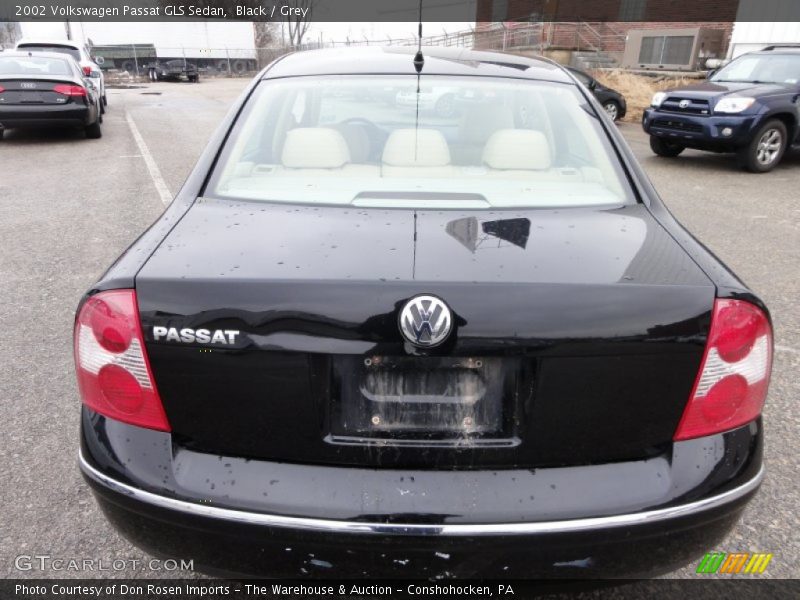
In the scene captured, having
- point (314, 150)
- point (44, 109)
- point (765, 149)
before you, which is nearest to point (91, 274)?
point (314, 150)

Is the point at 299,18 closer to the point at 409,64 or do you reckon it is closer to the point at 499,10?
the point at 499,10

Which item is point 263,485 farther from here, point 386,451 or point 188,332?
point 188,332

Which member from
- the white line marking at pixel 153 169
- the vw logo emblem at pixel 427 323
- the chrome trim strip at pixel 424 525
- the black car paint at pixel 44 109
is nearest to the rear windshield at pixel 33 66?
the black car paint at pixel 44 109

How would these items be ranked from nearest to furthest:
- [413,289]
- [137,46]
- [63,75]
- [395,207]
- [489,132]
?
[413,289], [395,207], [489,132], [63,75], [137,46]

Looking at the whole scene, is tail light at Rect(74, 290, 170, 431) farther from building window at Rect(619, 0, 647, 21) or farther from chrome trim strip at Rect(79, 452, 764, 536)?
building window at Rect(619, 0, 647, 21)

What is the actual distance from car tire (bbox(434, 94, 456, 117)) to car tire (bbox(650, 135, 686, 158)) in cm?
900

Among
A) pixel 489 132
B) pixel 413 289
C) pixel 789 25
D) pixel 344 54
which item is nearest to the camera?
pixel 413 289

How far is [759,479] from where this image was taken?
1.77 meters

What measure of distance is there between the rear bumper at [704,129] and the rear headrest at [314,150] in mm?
8555

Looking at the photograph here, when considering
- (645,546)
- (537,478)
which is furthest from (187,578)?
(645,546)

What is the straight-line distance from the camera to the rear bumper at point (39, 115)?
10.7 m

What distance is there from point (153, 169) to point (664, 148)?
8.08 meters

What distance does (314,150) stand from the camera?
2.55 metres

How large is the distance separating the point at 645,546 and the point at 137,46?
5485 centimetres
